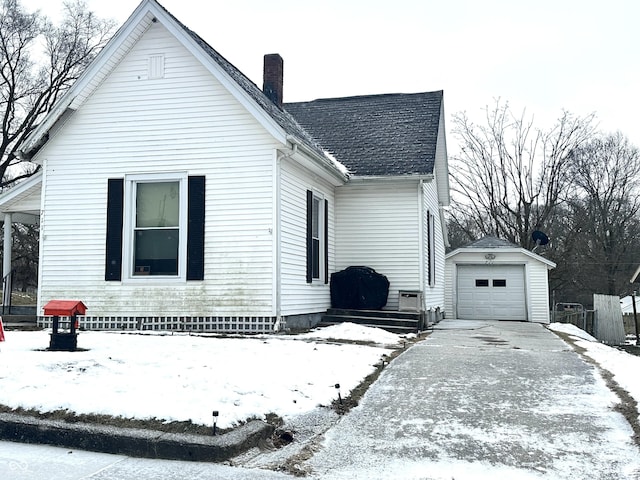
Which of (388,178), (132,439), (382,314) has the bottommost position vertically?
(132,439)

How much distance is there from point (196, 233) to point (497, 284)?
13556 millimetres

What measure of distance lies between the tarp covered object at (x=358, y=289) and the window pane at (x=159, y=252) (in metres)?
4.21

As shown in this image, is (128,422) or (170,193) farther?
(170,193)

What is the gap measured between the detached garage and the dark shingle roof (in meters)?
6.19

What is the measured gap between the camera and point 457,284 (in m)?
21.1

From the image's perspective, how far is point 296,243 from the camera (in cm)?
1178

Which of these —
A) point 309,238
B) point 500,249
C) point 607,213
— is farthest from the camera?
point 607,213

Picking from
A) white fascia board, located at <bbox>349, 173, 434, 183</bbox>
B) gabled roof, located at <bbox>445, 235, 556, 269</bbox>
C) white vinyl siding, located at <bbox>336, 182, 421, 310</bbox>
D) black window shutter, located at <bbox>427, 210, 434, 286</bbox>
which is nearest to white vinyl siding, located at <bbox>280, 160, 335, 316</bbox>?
white fascia board, located at <bbox>349, 173, 434, 183</bbox>

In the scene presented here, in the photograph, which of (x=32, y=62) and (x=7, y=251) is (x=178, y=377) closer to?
(x=7, y=251)

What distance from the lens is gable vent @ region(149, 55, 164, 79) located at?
11.4 m

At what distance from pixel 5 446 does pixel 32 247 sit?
2673 cm

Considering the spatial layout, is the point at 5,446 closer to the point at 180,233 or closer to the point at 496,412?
the point at 496,412

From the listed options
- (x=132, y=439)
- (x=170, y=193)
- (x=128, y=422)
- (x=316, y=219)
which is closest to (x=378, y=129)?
(x=316, y=219)

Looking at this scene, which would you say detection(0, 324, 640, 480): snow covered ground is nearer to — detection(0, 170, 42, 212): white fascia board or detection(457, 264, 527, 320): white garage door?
detection(0, 170, 42, 212): white fascia board
